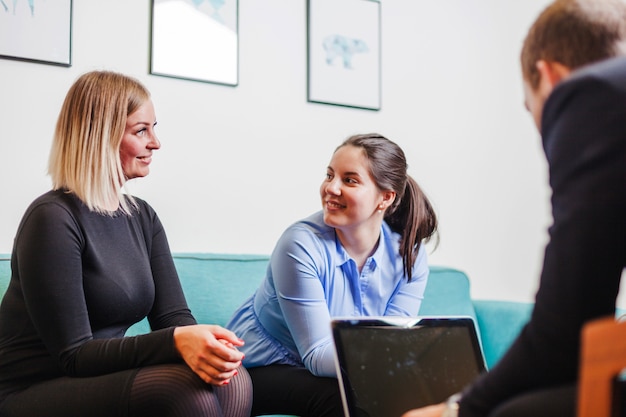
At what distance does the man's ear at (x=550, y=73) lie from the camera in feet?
2.79

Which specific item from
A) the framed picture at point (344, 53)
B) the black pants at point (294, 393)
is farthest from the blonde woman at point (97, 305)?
the framed picture at point (344, 53)

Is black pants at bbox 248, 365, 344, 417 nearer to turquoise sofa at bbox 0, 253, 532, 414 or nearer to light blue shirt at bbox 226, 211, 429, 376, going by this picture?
light blue shirt at bbox 226, 211, 429, 376

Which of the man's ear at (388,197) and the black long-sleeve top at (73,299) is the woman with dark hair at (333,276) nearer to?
the man's ear at (388,197)

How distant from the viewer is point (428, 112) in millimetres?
2656

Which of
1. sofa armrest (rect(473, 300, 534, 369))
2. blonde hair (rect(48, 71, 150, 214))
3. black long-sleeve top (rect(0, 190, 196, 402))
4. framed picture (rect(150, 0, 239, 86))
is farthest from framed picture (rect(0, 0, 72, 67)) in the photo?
sofa armrest (rect(473, 300, 534, 369))

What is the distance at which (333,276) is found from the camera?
5.70 feet

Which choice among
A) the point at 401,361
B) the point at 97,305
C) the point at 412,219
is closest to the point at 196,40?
the point at 412,219

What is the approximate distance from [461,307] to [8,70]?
1522mm

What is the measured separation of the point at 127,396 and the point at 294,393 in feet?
1.49

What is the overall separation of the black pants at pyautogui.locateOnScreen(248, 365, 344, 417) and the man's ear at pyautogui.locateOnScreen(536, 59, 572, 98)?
3.05 ft

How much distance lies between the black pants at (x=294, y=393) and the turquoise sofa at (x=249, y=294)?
28 cm

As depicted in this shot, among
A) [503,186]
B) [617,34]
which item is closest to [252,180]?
[503,186]

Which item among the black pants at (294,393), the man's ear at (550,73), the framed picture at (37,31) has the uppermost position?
the framed picture at (37,31)

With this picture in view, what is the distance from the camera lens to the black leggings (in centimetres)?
127
